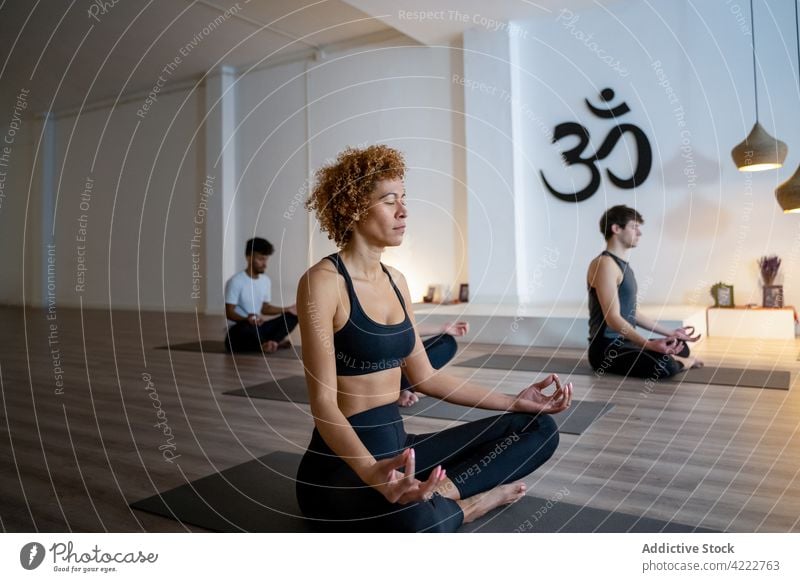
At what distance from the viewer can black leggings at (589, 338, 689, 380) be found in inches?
164

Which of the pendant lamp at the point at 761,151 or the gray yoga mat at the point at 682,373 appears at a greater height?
the pendant lamp at the point at 761,151

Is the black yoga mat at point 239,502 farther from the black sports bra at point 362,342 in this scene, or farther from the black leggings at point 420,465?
the black sports bra at point 362,342

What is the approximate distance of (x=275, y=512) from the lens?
2.03 metres

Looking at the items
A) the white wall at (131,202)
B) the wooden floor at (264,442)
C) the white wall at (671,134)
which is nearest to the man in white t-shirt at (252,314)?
the wooden floor at (264,442)

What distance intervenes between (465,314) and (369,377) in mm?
4709

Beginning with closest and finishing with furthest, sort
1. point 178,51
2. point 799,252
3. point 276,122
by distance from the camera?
1. point 799,252
2. point 178,51
3. point 276,122

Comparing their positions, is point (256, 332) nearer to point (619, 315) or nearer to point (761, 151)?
point (619, 315)

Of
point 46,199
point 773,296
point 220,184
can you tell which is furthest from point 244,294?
point 46,199

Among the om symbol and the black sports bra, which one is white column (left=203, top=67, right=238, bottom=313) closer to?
the om symbol

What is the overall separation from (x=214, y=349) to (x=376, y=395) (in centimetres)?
439

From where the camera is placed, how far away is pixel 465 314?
650 cm

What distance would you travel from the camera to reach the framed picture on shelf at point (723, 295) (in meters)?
6.17
